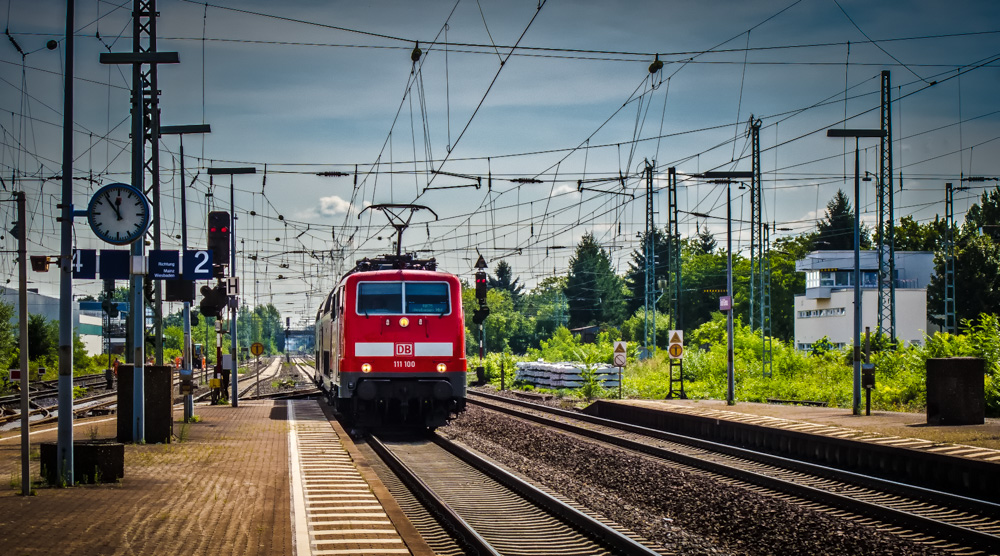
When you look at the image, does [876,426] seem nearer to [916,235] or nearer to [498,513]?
[498,513]

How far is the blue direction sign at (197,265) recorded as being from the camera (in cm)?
1595

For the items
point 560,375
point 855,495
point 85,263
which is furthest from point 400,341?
point 560,375

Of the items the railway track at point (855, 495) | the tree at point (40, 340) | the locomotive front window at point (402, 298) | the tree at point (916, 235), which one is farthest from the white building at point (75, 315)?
the tree at point (916, 235)

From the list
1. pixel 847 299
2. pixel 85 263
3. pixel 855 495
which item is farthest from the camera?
pixel 847 299

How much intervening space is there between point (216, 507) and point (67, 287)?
10.5 ft

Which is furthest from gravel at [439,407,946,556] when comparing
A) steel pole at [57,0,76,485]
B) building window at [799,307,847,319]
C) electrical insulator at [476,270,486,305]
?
building window at [799,307,847,319]

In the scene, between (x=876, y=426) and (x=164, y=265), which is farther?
(x=876, y=426)

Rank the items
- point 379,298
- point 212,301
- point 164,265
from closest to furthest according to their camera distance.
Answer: point 164,265
point 379,298
point 212,301

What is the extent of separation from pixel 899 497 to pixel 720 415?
911cm

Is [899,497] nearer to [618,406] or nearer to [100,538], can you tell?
[100,538]

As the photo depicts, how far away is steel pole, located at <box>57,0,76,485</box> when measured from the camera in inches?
420

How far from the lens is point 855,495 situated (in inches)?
480

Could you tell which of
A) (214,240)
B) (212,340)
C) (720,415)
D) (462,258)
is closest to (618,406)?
(720,415)

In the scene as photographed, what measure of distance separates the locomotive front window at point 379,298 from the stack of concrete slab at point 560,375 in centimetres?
1567
